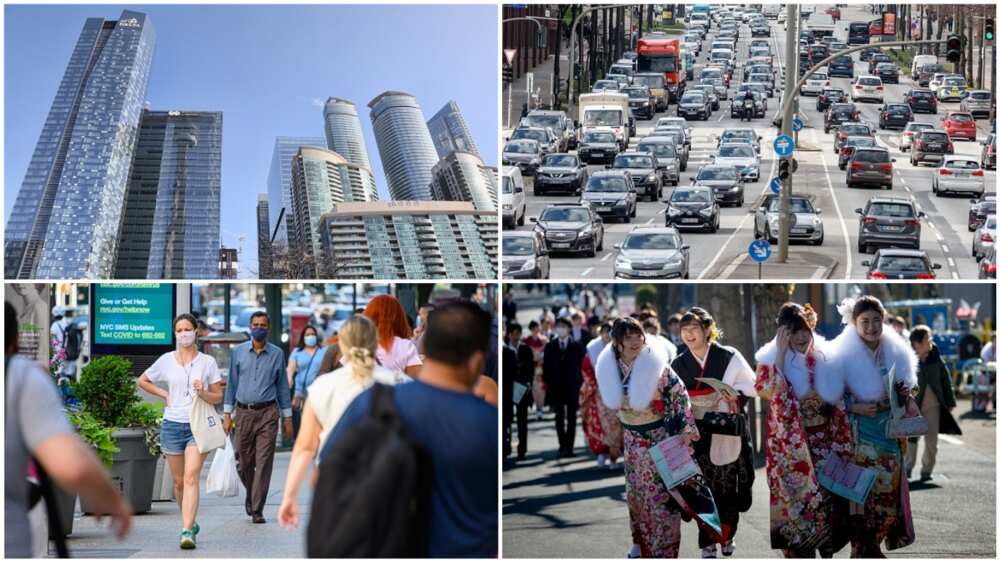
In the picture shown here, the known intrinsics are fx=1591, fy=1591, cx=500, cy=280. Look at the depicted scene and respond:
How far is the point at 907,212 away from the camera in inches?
949

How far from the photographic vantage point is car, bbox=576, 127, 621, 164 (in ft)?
82.7

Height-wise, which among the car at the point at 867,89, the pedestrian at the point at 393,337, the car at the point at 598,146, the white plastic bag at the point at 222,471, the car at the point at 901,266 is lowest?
the white plastic bag at the point at 222,471

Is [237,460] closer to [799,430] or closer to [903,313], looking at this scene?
[799,430]

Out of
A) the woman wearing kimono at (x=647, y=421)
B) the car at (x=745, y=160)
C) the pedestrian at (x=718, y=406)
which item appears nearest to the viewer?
the woman wearing kimono at (x=647, y=421)

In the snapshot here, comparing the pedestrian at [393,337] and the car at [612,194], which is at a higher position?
the car at [612,194]

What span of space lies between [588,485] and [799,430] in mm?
5482

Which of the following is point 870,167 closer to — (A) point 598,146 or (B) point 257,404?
(A) point 598,146

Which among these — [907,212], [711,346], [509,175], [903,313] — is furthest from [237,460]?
[903,313]

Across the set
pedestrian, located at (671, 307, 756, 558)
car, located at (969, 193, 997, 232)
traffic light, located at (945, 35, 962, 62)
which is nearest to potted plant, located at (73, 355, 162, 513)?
pedestrian, located at (671, 307, 756, 558)

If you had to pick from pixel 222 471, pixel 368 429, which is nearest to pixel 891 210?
pixel 222 471

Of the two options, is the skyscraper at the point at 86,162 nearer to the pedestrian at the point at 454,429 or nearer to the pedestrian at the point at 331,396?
the pedestrian at the point at 331,396

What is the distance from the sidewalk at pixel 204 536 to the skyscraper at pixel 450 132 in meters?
2.86

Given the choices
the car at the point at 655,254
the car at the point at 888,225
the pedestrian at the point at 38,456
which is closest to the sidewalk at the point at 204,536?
the pedestrian at the point at 38,456

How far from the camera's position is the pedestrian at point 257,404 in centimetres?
1020
